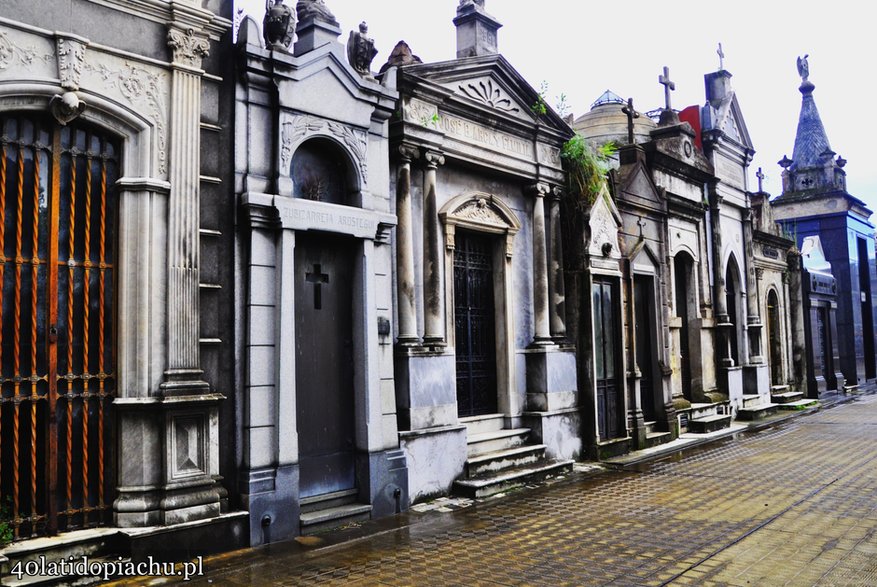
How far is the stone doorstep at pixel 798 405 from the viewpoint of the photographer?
1733 cm

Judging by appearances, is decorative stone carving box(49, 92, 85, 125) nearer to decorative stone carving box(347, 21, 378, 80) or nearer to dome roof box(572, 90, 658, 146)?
decorative stone carving box(347, 21, 378, 80)

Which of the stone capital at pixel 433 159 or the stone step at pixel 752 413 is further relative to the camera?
the stone step at pixel 752 413

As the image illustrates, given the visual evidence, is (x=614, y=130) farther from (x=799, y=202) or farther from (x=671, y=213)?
(x=799, y=202)

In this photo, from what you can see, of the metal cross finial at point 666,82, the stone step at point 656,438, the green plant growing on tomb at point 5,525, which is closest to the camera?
the green plant growing on tomb at point 5,525

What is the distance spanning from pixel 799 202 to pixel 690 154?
528 inches

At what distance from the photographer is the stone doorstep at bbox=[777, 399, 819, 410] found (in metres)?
17.3

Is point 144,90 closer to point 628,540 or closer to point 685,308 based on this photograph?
point 628,540

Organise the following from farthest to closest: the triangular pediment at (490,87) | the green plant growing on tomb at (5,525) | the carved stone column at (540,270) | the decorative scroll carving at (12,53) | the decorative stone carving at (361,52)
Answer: the carved stone column at (540,270)
the triangular pediment at (490,87)
the decorative stone carving at (361,52)
the decorative scroll carving at (12,53)
the green plant growing on tomb at (5,525)

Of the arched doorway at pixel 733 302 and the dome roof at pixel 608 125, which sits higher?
the dome roof at pixel 608 125

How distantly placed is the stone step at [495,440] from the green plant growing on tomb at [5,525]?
4893 millimetres

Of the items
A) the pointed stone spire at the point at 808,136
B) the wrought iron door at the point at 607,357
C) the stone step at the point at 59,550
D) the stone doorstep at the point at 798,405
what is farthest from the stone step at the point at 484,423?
the pointed stone spire at the point at 808,136

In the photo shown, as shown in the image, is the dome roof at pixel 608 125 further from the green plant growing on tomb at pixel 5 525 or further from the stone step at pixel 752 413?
the green plant growing on tomb at pixel 5 525

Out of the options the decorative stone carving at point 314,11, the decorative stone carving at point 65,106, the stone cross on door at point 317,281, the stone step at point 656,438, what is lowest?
the stone step at point 656,438

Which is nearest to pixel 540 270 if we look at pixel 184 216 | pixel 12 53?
pixel 184 216
